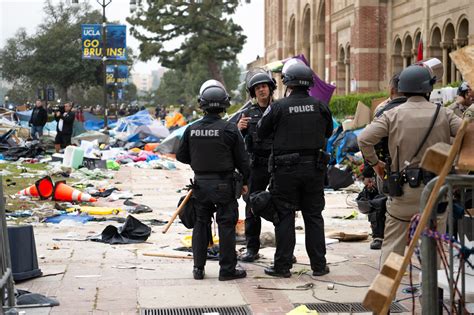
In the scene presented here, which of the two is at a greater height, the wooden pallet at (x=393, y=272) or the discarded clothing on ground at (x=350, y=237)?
the wooden pallet at (x=393, y=272)

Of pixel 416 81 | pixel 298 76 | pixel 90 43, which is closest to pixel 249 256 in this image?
pixel 298 76

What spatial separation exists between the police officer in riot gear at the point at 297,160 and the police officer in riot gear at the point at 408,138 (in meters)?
1.29

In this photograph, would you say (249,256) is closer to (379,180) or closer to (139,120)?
(379,180)

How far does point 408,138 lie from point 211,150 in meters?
2.33

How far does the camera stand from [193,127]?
328 inches

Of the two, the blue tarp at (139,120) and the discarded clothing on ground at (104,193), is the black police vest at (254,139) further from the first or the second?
the blue tarp at (139,120)

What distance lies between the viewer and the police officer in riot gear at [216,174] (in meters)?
8.23

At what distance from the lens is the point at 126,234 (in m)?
11.0

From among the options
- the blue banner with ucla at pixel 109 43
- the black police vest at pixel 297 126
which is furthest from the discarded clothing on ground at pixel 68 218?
the blue banner with ucla at pixel 109 43

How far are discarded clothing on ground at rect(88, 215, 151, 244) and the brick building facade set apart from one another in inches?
633

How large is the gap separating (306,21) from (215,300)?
42.0 meters

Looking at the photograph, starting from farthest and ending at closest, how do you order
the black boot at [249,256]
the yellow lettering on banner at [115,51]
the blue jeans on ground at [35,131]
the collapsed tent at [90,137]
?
the yellow lettering on banner at [115,51], the blue jeans on ground at [35,131], the collapsed tent at [90,137], the black boot at [249,256]

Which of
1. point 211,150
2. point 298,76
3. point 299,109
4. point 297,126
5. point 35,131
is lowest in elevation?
point 35,131

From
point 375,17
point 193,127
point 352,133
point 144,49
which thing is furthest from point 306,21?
point 193,127
